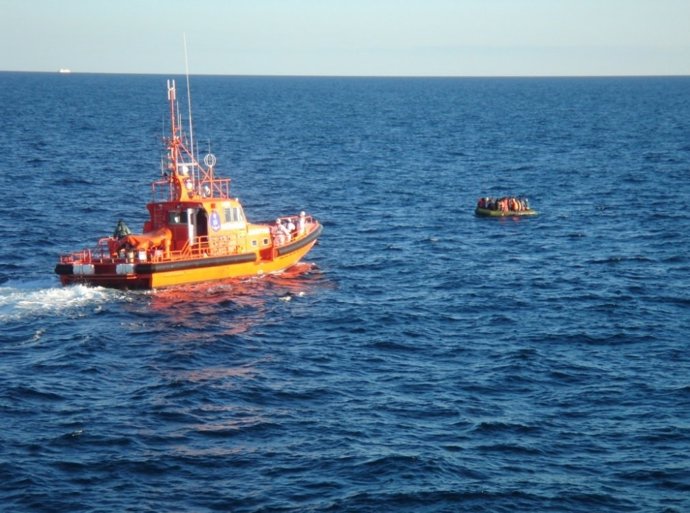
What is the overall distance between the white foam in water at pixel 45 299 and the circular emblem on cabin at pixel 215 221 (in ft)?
17.3

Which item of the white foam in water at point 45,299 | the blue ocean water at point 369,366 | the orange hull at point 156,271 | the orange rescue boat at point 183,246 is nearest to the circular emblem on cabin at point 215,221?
the orange rescue boat at point 183,246

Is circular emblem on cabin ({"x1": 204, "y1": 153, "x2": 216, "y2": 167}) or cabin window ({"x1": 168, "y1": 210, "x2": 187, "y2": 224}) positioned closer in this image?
cabin window ({"x1": 168, "y1": 210, "x2": 187, "y2": 224})

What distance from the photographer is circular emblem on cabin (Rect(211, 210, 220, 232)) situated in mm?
45344

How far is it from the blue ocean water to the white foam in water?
14 centimetres

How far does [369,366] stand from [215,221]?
13179 millimetres

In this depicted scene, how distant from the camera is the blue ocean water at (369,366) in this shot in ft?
84.7

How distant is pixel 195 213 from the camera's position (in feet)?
148

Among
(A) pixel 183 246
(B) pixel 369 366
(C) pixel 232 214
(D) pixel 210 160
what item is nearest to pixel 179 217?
(A) pixel 183 246

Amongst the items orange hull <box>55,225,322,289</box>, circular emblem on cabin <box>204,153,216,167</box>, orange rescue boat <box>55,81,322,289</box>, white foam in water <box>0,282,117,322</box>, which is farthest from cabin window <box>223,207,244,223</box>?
white foam in water <box>0,282,117,322</box>

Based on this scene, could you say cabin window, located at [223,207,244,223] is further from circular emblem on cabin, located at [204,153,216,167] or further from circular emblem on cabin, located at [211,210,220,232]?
circular emblem on cabin, located at [204,153,216,167]

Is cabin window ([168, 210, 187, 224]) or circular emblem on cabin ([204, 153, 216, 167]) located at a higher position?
circular emblem on cabin ([204, 153, 216, 167])

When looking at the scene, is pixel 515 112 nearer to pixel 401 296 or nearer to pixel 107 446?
pixel 401 296

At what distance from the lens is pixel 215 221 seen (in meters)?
45.4

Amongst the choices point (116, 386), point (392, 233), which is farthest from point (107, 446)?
point (392, 233)
